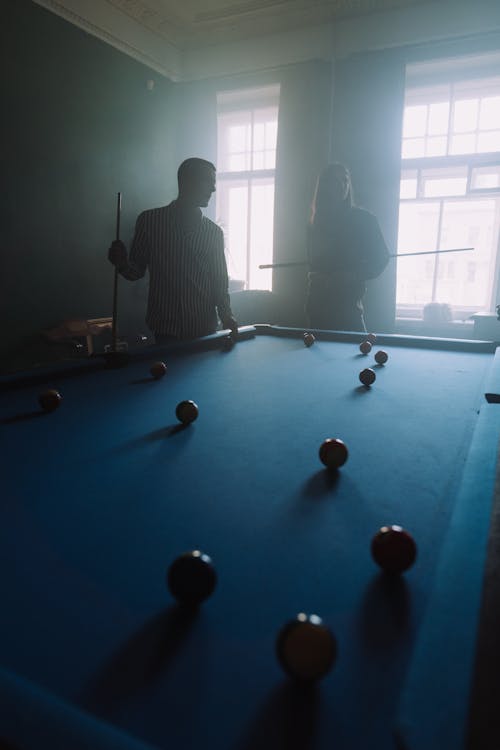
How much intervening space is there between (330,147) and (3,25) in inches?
117

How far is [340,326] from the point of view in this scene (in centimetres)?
365

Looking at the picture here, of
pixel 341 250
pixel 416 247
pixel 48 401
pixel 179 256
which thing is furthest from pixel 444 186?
pixel 48 401

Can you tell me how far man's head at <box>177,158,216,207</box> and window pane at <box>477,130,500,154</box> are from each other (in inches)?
144

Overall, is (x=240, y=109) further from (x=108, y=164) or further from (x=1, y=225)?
(x=1, y=225)

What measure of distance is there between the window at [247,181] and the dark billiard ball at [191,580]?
18.1 ft

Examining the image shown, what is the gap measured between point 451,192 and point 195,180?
3.73m

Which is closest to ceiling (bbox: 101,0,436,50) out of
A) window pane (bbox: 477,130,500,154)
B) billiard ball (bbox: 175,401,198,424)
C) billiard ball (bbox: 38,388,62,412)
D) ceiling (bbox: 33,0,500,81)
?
ceiling (bbox: 33,0,500,81)

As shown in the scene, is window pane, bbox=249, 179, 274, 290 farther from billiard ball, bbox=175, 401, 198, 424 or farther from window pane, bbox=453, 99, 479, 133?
billiard ball, bbox=175, 401, 198, 424

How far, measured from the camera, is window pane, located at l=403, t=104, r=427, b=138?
18.1 feet

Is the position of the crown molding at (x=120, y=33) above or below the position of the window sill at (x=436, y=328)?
above

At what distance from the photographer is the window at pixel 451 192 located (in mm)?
5270

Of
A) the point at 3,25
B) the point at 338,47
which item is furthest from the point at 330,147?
the point at 3,25

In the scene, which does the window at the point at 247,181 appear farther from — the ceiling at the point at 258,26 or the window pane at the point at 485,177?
the window pane at the point at 485,177

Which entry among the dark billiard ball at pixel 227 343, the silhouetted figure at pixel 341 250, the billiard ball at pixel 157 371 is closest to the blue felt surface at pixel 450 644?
the billiard ball at pixel 157 371
